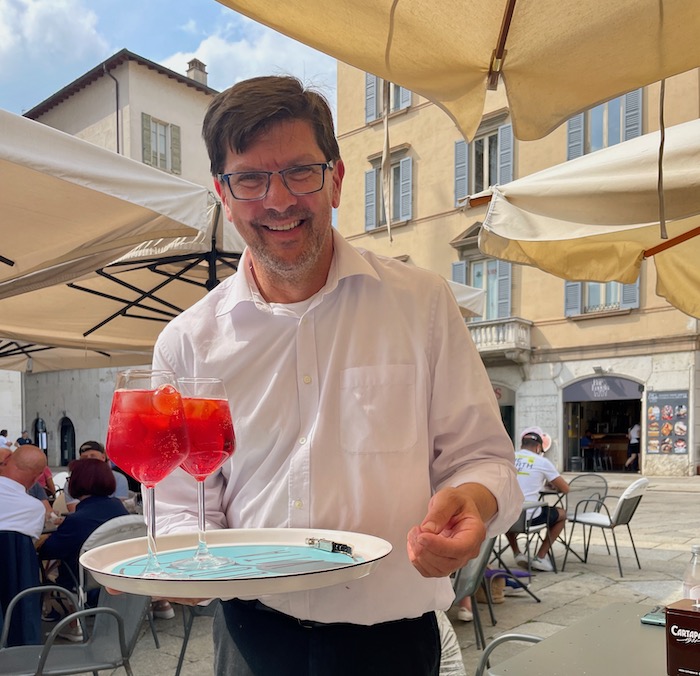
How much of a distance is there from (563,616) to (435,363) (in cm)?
421

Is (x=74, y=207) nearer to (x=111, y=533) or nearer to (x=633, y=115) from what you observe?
(x=111, y=533)

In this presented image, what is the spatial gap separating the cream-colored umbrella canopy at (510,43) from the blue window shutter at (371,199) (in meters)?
19.8

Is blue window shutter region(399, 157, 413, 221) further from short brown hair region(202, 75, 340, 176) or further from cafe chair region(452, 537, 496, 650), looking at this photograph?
short brown hair region(202, 75, 340, 176)

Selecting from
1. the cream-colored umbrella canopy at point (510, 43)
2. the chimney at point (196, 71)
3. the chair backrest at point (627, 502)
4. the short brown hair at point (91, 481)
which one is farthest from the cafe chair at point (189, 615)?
the chimney at point (196, 71)

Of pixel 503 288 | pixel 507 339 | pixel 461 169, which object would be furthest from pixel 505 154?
pixel 507 339

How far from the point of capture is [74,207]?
141 inches

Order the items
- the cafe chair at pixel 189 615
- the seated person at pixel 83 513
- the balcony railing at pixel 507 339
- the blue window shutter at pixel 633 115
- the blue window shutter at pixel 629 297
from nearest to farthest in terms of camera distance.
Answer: the cafe chair at pixel 189 615 < the seated person at pixel 83 513 < the blue window shutter at pixel 633 115 < the blue window shutter at pixel 629 297 < the balcony railing at pixel 507 339

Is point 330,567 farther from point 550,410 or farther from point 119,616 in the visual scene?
point 550,410

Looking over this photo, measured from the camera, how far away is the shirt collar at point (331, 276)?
1.47 meters

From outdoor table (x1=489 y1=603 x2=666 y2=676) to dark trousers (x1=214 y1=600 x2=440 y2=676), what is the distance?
37 cm

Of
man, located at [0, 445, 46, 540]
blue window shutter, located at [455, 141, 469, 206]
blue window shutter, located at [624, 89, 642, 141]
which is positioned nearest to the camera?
man, located at [0, 445, 46, 540]

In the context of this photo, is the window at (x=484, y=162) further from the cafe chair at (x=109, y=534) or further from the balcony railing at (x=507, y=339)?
the cafe chair at (x=109, y=534)

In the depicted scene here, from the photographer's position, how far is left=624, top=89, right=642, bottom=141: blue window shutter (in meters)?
16.0

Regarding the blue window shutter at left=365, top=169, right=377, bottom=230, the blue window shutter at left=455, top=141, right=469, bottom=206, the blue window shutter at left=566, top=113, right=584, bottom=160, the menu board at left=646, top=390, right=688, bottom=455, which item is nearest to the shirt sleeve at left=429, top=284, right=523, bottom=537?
the menu board at left=646, top=390, right=688, bottom=455
